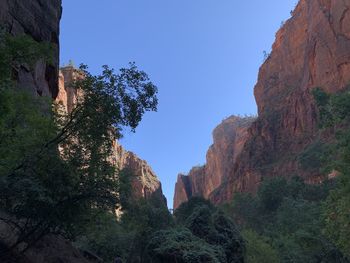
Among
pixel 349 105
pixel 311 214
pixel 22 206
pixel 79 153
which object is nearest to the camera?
pixel 22 206

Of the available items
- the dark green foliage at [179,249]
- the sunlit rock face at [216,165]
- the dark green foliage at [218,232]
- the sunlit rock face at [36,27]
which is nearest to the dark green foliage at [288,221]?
the dark green foliage at [218,232]

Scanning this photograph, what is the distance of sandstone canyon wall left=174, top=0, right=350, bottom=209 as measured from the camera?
87.2m

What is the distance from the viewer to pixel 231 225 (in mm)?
29547

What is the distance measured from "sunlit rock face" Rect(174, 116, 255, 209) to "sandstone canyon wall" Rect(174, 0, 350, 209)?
28.2 m

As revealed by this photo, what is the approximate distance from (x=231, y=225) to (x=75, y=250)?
11.6m

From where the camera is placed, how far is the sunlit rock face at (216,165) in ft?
465

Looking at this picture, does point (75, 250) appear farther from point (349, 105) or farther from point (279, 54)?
point (279, 54)

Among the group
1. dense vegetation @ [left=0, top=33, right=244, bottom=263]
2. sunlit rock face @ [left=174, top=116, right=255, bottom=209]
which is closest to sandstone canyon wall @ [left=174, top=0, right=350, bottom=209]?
sunlit rock face @ [left=174, top=116, right=255, bottom=209]

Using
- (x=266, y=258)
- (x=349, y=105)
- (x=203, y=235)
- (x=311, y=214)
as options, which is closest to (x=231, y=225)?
(x=203, y=235)

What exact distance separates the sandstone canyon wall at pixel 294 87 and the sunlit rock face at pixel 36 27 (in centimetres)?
5474

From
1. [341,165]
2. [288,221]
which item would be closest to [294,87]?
[288,221]

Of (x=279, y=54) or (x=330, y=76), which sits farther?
(x=279, y=54)

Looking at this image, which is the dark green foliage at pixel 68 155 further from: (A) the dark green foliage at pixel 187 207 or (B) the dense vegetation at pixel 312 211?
(A) the dark green foliage at pixel 187 207

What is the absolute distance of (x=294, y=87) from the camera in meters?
106
